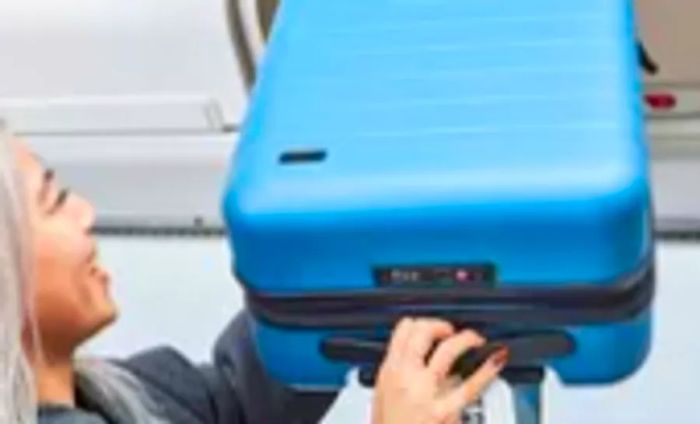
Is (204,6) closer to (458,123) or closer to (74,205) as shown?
(74,205)

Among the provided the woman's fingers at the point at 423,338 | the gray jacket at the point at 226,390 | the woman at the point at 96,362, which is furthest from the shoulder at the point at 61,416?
the woman's fingers at the point at 423,338

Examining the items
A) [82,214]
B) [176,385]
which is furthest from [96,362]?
[82,214]

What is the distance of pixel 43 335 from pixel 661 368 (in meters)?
1.33

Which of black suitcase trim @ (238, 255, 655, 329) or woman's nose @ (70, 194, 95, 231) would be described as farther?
woman's nose @ (70, 194, 95, 231)

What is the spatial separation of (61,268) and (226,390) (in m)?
0.39

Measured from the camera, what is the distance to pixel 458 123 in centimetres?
146

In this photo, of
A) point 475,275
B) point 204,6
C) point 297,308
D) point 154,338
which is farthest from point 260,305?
point 154,338

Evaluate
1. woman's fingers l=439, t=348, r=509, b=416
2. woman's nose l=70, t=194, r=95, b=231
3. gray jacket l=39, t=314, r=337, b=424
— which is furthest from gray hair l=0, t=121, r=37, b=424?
woman's fingers l=439, t=348, r=509, b=416

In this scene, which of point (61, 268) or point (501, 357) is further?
point (61, 268)

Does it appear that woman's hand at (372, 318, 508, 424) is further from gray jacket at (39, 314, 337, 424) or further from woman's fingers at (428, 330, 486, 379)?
gray jacket at (39, 314, 337, 424)

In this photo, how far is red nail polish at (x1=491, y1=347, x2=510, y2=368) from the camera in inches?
55.8

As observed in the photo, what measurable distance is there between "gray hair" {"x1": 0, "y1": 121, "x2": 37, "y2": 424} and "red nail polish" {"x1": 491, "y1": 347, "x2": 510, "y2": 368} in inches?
18.6

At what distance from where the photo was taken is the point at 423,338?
140cm

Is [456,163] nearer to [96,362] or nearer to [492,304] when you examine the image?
[492,304]
